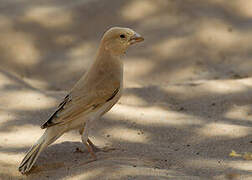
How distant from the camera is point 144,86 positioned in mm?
7133

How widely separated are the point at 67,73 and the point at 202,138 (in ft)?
10.4

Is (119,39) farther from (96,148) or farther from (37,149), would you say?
(37,149)

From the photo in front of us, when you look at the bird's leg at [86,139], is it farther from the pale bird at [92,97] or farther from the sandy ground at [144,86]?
the sandy ground at [144,86]

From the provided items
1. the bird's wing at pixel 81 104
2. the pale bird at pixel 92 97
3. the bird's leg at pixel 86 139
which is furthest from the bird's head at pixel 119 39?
the bird's leg at pixel 86 139

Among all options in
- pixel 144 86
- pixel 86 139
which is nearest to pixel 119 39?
pixel 86 139

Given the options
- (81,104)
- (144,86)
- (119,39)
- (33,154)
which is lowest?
(144,86)

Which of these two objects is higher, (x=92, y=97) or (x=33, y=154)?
(x=92, y=97)

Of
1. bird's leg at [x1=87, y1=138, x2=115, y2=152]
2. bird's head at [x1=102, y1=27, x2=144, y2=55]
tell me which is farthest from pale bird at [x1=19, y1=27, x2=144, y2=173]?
bird's leg at [x1=87, y1=138, x2=115, y2=152]

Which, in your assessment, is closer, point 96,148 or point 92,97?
point 92,97

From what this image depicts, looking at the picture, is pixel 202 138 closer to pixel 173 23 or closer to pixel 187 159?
pixel 187 159

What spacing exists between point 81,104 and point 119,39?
0.69 m

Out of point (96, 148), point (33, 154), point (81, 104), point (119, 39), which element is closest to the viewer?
point (33, 154)

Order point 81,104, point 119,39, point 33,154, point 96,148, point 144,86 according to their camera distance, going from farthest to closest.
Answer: point 144,86
point 96,148
point 119,39
point 81,104
point 33,154

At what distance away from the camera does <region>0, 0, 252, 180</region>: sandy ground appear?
4.42 meters
